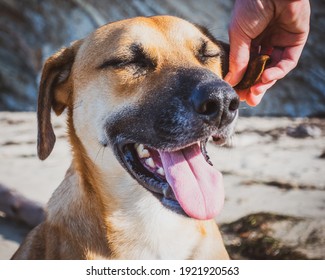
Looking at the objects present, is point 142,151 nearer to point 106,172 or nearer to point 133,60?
point 106,172

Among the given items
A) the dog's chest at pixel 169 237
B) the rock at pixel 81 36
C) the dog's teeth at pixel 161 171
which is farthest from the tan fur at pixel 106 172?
the rock at pixel 81 36

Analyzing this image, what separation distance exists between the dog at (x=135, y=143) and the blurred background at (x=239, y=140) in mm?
987

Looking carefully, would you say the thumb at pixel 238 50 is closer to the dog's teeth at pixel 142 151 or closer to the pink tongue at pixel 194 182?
the pink tongue at pixel 194 182

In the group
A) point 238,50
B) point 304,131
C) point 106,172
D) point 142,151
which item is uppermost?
point 238,50

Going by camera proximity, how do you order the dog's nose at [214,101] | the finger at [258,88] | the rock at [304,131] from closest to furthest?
the dog's nose at [214,101] < the finger at [258,88] < the rock at [304,131]

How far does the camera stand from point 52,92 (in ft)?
9.60

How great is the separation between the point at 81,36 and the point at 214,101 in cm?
509

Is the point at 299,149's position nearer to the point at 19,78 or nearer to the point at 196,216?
the point at 196,216

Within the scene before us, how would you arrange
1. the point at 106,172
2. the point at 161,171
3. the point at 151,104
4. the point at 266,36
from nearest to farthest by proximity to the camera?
the point at 151,104, the point at 161,171, the point at 106,172, the point at 266,36

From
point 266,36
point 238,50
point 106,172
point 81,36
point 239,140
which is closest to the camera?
point 106,172

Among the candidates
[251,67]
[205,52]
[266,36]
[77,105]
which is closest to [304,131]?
[266,36]

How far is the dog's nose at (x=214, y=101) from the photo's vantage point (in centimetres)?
231

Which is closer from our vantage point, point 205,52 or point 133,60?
point 133,60

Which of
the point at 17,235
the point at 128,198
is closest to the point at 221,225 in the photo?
the point at 128,198
